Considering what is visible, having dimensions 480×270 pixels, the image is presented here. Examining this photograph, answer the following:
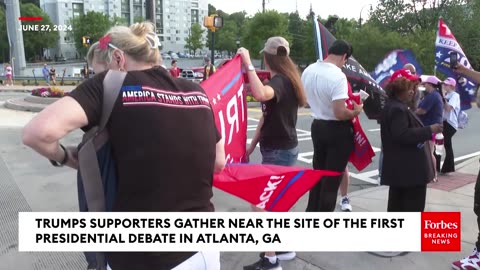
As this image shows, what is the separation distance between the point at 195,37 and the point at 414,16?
60.7m

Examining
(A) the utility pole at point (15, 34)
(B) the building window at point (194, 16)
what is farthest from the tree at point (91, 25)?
(B) the building window at point (194, 16)

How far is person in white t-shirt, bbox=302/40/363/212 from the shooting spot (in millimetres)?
3858

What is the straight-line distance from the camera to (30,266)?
12.6 feet

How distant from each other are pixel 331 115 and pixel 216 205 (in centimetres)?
215

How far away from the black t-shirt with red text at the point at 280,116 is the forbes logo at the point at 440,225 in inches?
52.4

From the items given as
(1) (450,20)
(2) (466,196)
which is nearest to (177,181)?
(2) (466,196)

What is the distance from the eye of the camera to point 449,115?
6.97 meters

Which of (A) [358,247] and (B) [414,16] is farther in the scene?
(B) [414,16]

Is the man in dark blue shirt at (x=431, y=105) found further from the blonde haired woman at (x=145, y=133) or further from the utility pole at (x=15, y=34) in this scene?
the utility pole at (x=15, y=34)

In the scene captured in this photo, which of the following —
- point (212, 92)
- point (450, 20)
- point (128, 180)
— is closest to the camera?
point (128, 180)

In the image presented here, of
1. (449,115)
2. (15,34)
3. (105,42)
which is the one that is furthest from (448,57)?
(15,34)

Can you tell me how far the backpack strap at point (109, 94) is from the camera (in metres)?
1.63

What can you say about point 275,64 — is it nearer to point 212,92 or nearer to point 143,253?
point 212,92

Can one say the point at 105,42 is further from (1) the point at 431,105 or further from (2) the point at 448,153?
(2) the point at 448,153
